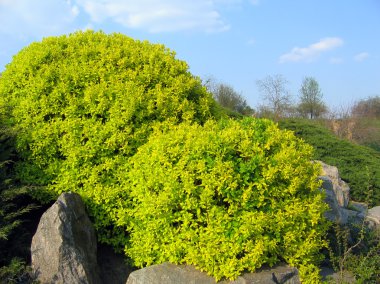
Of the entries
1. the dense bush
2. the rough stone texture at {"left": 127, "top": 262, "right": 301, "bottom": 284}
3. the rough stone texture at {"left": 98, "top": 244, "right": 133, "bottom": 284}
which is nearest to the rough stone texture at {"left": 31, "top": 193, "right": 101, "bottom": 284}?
the rough stone texture at {"left": 127, "top": 262, "right": 301, "bottom": 284}

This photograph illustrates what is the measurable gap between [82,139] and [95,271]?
1555 millimetres

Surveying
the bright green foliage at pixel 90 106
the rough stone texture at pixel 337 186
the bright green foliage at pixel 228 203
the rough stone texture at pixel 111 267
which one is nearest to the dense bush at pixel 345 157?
the rough stone texture at pixel 337 186

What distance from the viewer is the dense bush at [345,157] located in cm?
1284

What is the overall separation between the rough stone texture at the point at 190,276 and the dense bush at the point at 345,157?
8.63 meters

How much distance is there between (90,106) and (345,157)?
32.3 ft

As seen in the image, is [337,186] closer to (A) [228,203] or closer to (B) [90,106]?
(A) [228,203]

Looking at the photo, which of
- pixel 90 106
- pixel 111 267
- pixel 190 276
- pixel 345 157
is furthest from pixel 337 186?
pixel 190 276

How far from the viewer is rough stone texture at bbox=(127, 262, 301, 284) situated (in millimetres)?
4539

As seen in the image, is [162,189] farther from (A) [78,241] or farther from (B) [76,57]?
(B) [76,57]

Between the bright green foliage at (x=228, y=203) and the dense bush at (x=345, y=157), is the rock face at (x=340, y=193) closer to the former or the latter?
the dense bush at (x=345, y=157)

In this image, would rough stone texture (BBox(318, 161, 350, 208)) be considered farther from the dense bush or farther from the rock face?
the dense bush

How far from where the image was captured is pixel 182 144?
5.11 meters

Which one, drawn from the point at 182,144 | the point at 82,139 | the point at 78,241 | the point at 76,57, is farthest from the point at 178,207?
the point at 76,57

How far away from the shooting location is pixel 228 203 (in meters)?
4.83
